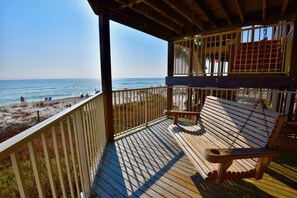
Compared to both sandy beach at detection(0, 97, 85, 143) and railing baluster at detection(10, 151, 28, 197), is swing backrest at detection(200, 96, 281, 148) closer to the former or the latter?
railing baluster at detection(10, 151, 28, 197)

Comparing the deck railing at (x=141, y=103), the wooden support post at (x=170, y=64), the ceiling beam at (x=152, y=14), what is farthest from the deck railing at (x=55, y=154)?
the wooden support post at (x=170, y=64)

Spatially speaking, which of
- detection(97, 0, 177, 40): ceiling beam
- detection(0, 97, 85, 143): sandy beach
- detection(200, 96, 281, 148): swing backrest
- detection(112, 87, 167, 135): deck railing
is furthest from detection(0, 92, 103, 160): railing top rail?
detection(0, 97, 85, 143): sandy beach

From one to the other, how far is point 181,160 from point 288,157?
5.70ft

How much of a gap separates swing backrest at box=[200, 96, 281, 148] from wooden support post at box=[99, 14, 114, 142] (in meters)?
1.76

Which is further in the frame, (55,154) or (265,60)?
(265,60)

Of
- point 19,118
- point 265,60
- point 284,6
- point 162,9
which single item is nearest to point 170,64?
point 162,9

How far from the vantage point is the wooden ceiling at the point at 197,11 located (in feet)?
8.46

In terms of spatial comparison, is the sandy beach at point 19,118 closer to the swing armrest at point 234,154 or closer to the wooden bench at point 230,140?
the wooden bench at point 230,140

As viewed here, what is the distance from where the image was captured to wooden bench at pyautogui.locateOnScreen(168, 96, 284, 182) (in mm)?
1134

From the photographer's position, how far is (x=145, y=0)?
238 cm

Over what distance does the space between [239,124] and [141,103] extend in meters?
2.38

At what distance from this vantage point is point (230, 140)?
1.77 m

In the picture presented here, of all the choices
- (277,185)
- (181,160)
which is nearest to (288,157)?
(277,185)

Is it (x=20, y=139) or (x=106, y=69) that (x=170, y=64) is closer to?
(x=106, y=69)
